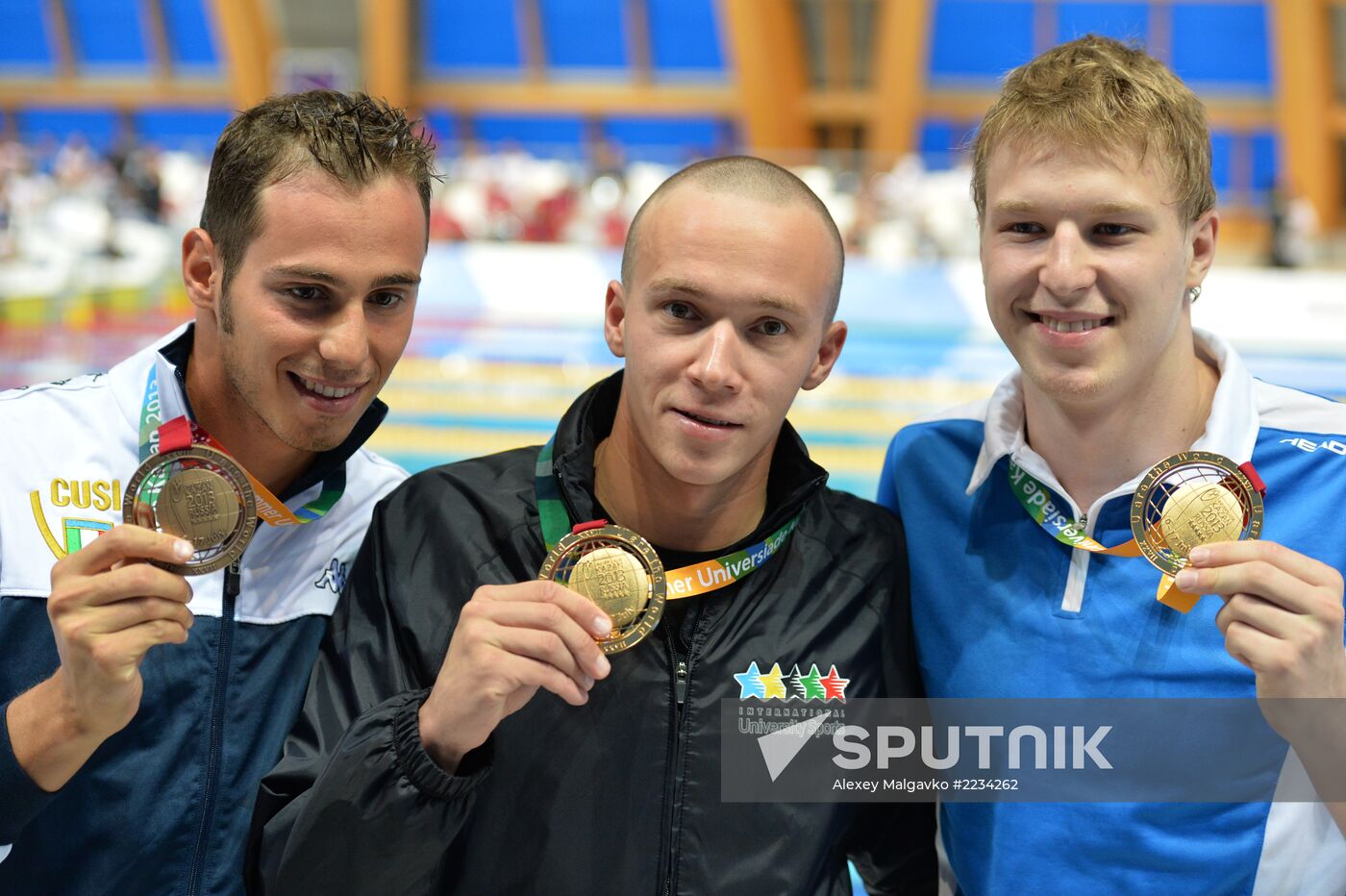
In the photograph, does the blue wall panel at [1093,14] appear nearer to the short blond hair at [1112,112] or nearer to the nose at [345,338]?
the short blond hair at [1112,112]

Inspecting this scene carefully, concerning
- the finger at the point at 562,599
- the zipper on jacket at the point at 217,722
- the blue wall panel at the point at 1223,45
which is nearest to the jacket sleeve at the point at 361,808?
the zipper on jacket at the point at 217,722

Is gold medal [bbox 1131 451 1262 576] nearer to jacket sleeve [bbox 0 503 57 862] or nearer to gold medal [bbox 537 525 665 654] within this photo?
gold medal [bbox 537 525 665 654]

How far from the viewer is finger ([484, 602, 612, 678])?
1.87m

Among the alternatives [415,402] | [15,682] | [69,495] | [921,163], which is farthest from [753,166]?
[921,163]

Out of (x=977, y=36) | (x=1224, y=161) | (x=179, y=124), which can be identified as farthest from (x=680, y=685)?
(x=179, y=124)

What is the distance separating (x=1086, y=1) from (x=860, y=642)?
23161mm

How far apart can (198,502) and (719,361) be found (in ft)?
2.95

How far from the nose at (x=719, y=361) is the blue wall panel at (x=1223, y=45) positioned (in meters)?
22.8

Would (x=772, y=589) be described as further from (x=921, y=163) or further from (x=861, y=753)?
(x=921, y=163)

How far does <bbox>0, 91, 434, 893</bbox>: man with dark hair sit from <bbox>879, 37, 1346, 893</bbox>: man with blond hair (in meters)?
1.18

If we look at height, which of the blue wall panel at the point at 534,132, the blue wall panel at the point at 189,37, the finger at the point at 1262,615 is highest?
the blue wall panel at the point at 189,37

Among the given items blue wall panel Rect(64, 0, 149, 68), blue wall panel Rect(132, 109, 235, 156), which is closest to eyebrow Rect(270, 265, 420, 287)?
blue wall panel Rect(132, 109, 235, 156)

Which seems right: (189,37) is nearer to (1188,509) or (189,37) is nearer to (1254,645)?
(1188,509)

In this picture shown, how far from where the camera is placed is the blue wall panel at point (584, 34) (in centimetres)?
2514
